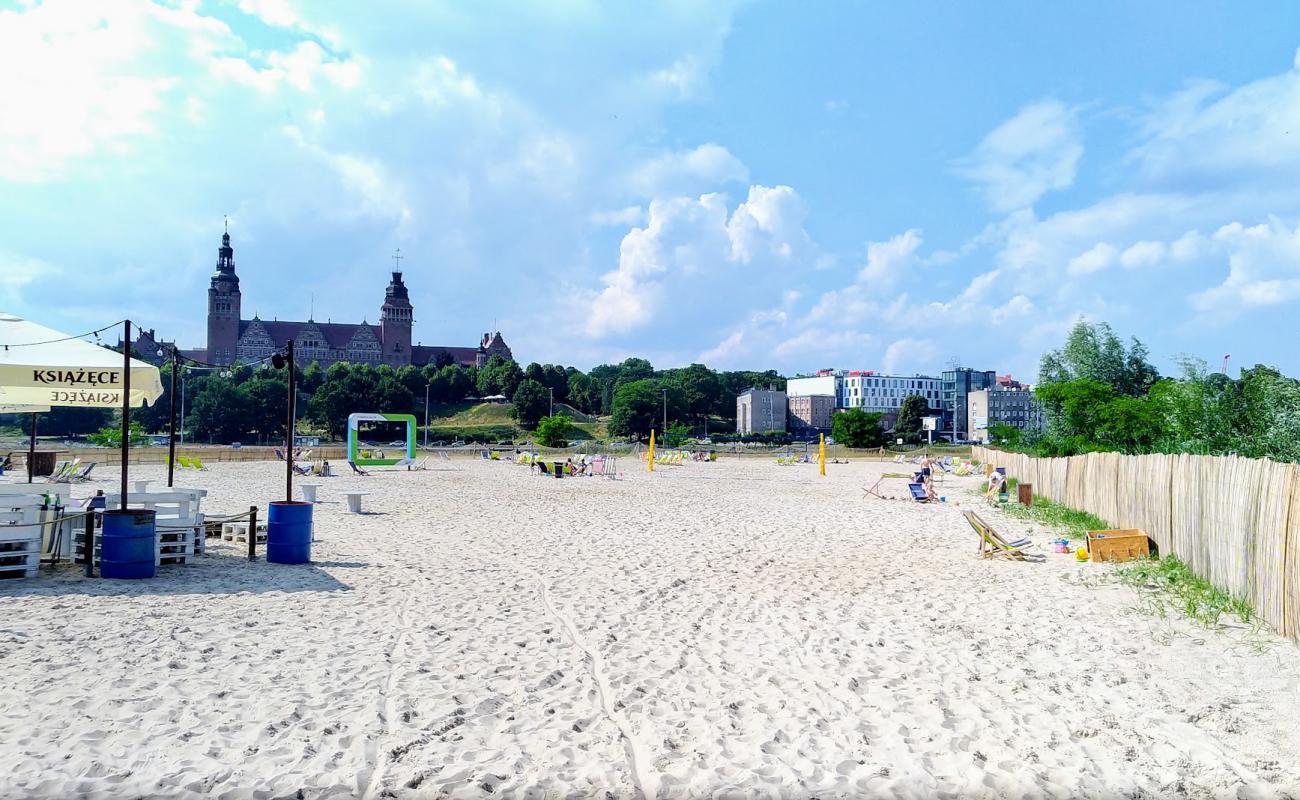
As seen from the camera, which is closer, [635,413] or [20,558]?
[20,558]

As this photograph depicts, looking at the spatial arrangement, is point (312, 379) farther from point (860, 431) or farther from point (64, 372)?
point (64, 372)

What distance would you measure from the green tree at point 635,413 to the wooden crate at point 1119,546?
316 feet

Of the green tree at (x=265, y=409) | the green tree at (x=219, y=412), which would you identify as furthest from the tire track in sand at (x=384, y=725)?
the green tree at (x=219, y=412)

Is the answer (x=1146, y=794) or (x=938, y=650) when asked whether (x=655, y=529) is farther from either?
(x=1146, y=794)

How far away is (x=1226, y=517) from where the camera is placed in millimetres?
8406

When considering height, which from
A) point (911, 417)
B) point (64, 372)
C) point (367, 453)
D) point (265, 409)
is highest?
point (911, 417)

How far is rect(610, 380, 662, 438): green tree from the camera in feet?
359

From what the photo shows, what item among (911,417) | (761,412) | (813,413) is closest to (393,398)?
(761,412)

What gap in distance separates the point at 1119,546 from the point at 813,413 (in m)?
142

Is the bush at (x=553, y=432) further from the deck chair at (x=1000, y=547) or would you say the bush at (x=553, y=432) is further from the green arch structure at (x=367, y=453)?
the deck chair at (x=1000, y=547)

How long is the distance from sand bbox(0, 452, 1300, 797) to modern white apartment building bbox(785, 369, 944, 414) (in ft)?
478

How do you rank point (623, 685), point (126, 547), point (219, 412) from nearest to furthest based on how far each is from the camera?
point (623, 685) < point (126, 547) < point (219, 412)

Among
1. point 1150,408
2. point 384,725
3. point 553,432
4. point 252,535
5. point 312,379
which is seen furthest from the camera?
point 312,379

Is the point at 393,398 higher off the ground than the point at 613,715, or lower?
higher
